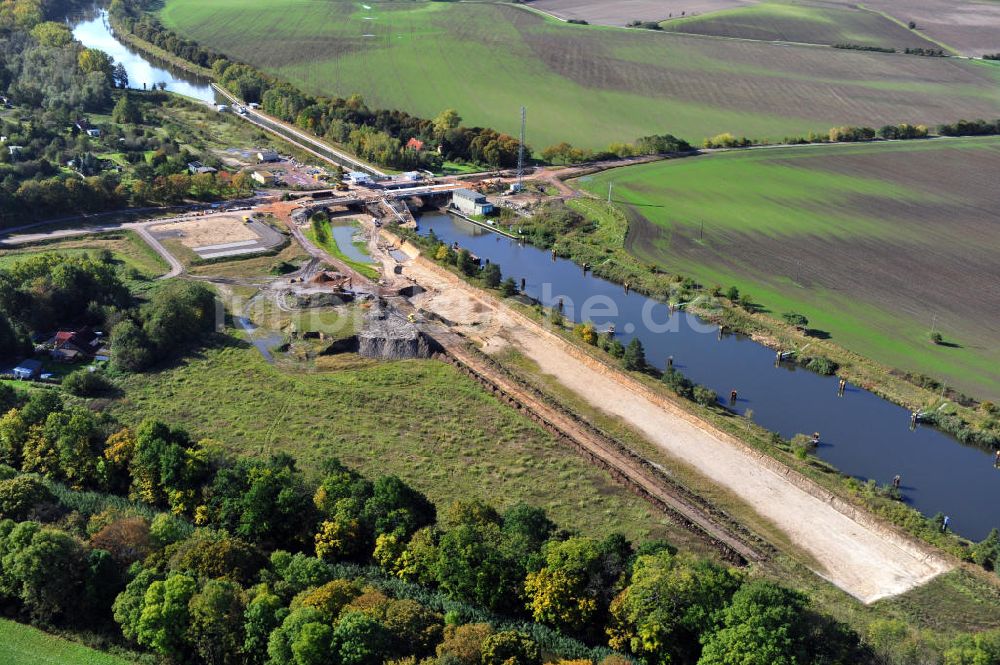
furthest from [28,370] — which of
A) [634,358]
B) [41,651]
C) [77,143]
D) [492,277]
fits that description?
[77,143]

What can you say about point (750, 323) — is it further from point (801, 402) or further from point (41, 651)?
point (41, 651)

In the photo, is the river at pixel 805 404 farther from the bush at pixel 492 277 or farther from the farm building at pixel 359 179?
the farm building at pixel 359 179

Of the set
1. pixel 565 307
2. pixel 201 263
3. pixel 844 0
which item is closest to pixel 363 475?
pixel 565 307

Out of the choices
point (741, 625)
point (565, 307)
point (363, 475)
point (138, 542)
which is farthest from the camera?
point (565, 307)

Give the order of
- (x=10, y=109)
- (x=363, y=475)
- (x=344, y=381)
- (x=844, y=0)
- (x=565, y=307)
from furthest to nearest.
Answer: (x=844, y=0)
(x=10, y=109)
(x=565, y=307)
(x=344, y=381)
(x=363, y=475)

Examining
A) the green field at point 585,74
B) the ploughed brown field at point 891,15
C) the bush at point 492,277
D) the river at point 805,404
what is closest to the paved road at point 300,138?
the green field at point 585,74

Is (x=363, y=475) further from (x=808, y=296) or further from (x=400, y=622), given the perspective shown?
(x=808, y=296)

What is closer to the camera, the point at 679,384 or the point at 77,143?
the point at 679,384
